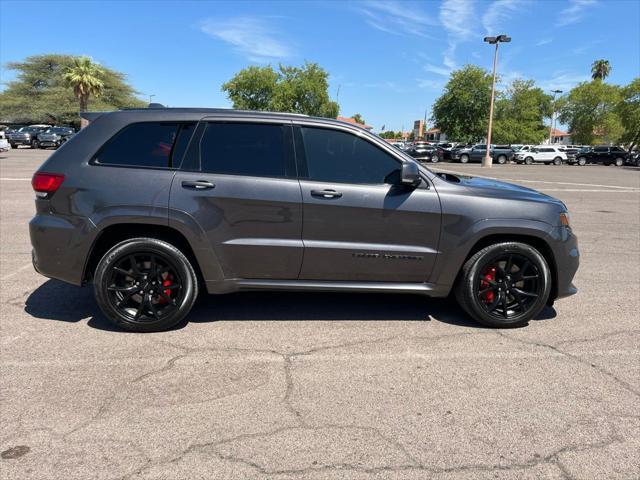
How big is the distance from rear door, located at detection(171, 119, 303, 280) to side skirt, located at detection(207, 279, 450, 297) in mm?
53

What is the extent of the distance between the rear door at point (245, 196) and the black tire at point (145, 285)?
1.05ft

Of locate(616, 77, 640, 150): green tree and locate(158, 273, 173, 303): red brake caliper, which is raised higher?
locate(616, 77, 640, 150): green tree

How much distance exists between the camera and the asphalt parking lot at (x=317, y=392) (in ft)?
8.09

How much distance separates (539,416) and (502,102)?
70888mm

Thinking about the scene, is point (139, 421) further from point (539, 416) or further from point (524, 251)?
point (524, 251)

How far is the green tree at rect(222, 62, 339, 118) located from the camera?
227 ft

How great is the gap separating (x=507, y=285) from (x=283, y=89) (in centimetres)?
6818

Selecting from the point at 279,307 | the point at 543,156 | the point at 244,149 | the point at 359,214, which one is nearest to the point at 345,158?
the point at 359,214

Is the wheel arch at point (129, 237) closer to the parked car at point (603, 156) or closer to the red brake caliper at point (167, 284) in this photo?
the red brake caliper at point (167, 284)

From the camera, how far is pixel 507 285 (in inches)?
167

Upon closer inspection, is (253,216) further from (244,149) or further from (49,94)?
(49,94)

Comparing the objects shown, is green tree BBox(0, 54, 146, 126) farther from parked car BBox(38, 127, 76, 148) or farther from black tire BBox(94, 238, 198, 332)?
black tire BBox(94, 238, 198, 332)

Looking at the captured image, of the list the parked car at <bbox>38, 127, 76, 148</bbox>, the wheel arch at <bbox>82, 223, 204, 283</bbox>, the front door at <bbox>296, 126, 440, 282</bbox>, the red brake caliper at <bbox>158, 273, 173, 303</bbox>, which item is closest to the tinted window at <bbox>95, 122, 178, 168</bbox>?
the wheel arch at <bbox>82, 223, 204, 283</bbox>

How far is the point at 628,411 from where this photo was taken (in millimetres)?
2979
